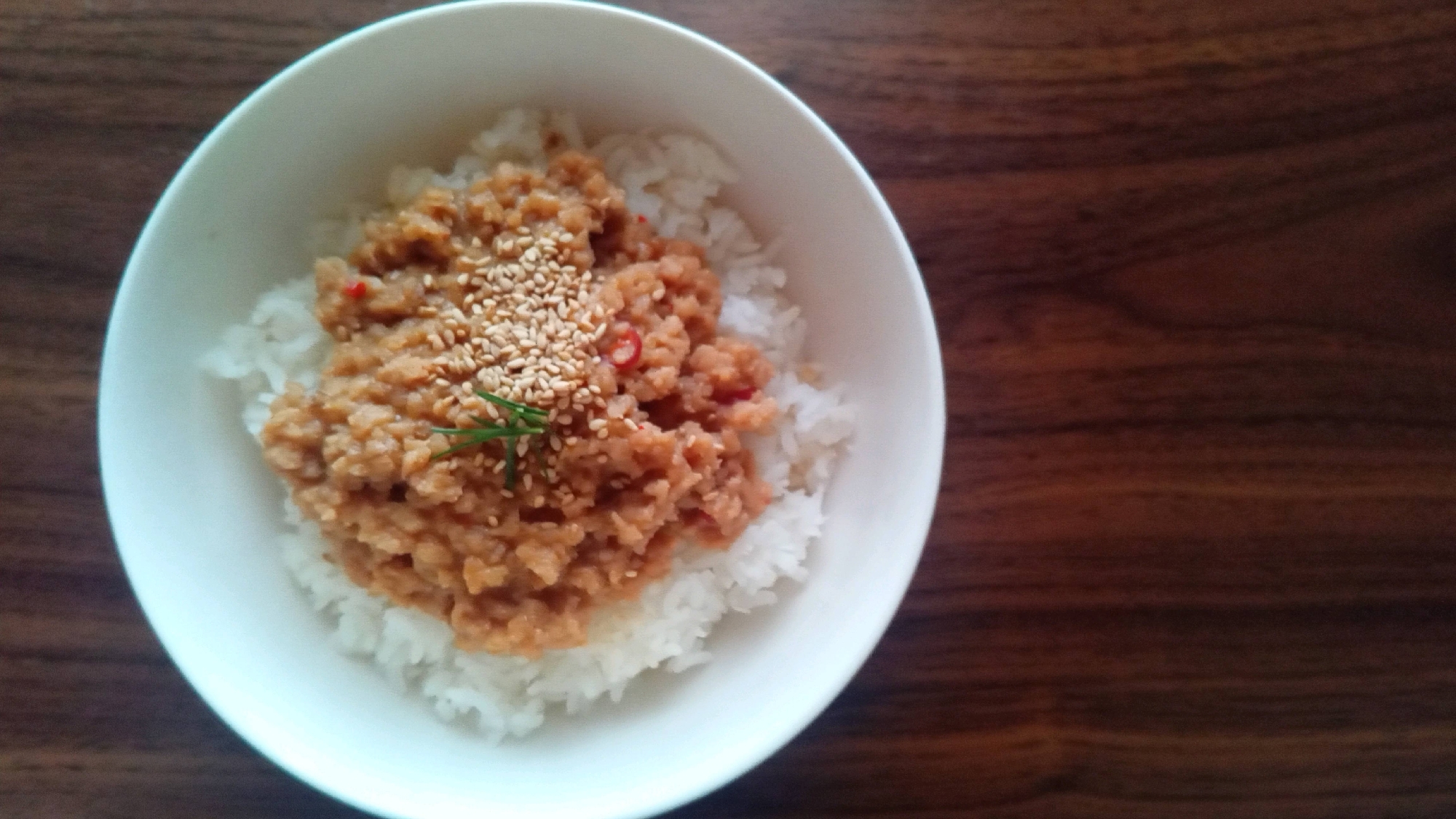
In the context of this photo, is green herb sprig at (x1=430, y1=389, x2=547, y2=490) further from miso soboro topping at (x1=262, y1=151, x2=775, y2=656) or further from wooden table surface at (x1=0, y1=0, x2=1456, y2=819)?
wooden table surface at (x1=0, y1=0, x2=1456, y2=819)

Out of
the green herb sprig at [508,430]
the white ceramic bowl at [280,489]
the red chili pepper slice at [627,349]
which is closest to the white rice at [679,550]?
the white ceramic bowl at [280,489]

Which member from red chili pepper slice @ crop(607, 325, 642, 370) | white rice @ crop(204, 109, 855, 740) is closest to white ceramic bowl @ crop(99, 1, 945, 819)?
white rice @ crop(204, 109, 855, 740)

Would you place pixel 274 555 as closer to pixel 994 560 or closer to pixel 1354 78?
pixel 994 560

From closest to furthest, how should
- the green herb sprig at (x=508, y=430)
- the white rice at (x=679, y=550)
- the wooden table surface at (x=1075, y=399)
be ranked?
the green herb sprig at (x=508, y=430) → the white rice at (x=679, y=550) → the wooden table surface at (x=1075, y=399)

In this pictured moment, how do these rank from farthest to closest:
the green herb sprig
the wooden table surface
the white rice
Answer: the wooden table surface < the white rice < the green herb sprig

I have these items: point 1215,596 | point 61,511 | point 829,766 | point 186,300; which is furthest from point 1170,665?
point 61,511

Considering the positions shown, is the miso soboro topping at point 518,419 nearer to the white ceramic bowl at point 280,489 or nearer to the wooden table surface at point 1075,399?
the white ceramic bowl at point 280,489
